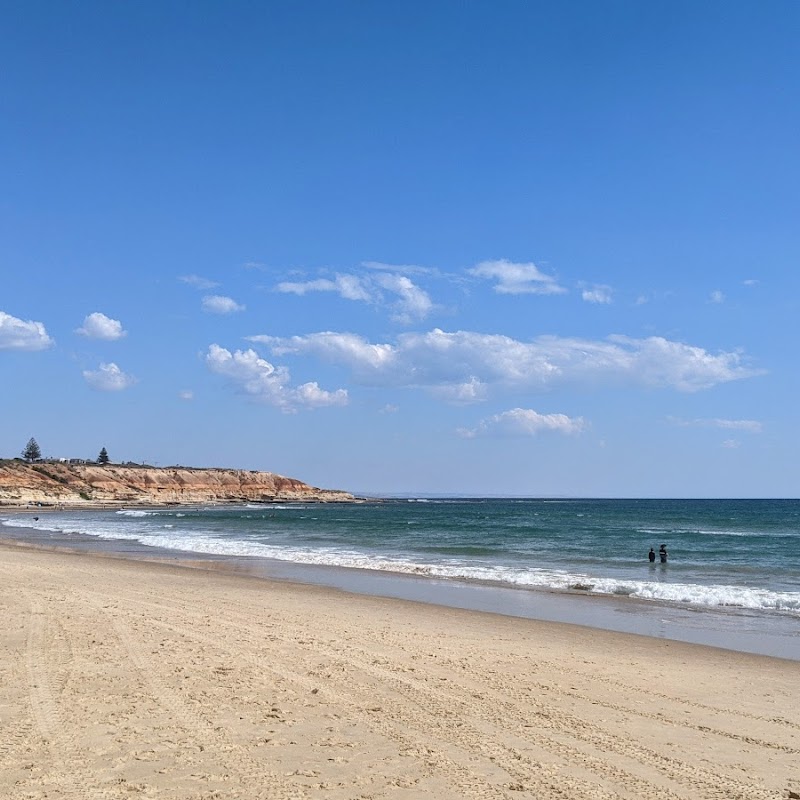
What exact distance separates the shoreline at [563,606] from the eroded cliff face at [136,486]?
80143mm

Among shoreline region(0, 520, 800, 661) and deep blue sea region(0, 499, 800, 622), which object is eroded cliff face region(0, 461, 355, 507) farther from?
shoreline region(0, 520, 800, 661)

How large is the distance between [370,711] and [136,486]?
125 metres

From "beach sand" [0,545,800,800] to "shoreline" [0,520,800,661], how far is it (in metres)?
1.55

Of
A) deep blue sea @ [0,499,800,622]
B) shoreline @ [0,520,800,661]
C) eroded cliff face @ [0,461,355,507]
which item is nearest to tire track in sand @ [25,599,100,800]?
shoreline @ [0,520,800,661]

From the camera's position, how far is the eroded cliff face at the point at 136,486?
10319 centimetres

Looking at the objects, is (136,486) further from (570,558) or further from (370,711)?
(370,711)

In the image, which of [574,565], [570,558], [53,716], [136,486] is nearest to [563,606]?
[574,565]

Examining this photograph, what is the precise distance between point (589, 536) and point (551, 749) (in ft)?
149

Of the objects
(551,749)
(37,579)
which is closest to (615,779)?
(551,749)

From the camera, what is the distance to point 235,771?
569 cm

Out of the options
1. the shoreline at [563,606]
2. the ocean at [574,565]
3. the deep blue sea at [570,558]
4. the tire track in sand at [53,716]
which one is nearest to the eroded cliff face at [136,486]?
the deep blue sea at [570,558]

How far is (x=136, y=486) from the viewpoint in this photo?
124 m

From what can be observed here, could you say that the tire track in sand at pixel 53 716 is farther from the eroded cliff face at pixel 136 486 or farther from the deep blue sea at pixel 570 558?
the eroded cliff face at pixel 136 486

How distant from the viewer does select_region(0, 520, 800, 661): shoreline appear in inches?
558
